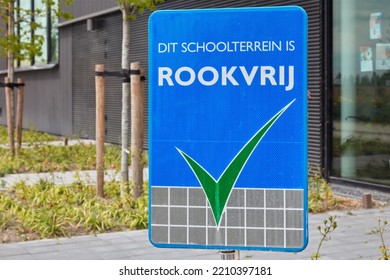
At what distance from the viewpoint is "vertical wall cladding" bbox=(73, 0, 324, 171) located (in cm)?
1189

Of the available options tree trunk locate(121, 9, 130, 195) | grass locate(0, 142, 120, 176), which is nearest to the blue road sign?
tree trunk locate(121, 9, 130, 195)

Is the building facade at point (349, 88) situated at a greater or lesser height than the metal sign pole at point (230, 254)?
greater

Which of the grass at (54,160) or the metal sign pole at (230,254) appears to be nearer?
the metal sign pole at (230,254)

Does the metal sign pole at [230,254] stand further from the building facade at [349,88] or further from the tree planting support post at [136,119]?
the building facade at [349,88]

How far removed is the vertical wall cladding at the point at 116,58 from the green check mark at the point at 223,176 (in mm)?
8754

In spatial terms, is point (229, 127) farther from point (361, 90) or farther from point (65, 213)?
point (361, 90)

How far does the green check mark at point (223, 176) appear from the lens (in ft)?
10.2

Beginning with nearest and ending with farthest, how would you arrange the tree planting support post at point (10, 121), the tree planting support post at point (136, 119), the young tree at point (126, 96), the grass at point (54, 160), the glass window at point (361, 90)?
the tree planting support post at point (136, 119)
the young tree at point (126, 96)
the glass window at point (361, 90)
the grass at point (54, 160)
the tree planting support post at point (10, 121)

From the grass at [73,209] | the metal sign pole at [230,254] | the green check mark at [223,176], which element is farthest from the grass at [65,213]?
the green check mark at [223,176]

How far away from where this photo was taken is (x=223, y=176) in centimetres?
319

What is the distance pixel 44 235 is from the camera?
7.72 meters

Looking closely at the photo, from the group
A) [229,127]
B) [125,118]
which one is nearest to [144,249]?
[125,118]

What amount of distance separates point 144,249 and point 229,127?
4.02 m

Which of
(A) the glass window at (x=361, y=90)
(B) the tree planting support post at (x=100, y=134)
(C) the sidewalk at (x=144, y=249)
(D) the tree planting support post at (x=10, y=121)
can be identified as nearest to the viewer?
(C) the sidewalk at (x=144, y=249)
